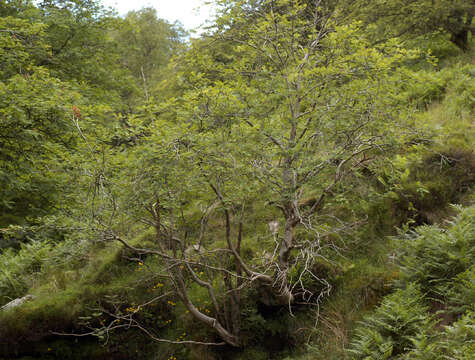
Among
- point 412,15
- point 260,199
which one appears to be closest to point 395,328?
point 260,199

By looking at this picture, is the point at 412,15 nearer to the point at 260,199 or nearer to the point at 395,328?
the point at 260,199

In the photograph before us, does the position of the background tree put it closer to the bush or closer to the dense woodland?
the dense woodland

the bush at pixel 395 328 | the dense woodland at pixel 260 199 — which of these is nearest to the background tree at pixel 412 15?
the dense woodland at pixel 260 199

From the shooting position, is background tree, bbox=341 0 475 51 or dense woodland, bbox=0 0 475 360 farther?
background tree, bbox=341 0 475 51

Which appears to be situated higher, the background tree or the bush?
the background tree

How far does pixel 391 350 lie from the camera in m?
3.32

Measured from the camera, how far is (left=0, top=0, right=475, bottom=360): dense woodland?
4.05 meters

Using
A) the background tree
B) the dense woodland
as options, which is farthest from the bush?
the background tree

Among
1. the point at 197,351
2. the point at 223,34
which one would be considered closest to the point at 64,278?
the point at 197,351

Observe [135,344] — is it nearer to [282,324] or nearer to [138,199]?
[282,324]

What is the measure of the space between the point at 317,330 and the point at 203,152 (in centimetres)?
308

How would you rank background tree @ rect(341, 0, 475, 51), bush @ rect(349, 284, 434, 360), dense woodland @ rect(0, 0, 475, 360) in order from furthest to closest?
background tree @ rect(341, 0, 475, 51)
dense woodland @ rect(0, 0, 475, 360)
bush @ rect(349, 284, 434, 360)

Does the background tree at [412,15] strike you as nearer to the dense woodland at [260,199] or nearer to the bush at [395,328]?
the dense woodland at [260,199]

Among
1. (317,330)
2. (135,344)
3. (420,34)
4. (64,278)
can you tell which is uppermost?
(420,34)
